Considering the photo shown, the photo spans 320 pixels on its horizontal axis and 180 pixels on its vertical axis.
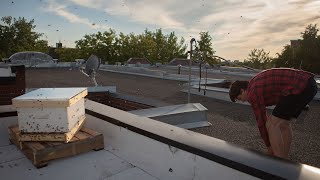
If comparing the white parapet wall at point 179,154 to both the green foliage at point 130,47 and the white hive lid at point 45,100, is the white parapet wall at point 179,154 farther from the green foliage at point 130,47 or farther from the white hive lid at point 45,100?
the green foliage at point 130,47

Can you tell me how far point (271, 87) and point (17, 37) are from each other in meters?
58.3

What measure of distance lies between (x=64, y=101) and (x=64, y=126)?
32 centimetres

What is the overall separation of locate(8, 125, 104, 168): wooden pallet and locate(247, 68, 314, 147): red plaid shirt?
2.14 metres

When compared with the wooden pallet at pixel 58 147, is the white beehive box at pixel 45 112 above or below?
above

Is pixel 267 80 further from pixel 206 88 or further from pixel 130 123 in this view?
pixel 206 88

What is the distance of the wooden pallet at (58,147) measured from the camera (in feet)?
10.0

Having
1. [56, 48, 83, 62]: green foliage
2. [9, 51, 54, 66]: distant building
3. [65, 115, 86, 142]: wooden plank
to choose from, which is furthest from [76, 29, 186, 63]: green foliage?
[65, 115, 86, 142]: wooden plank

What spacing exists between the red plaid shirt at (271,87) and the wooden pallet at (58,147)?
7.02ft

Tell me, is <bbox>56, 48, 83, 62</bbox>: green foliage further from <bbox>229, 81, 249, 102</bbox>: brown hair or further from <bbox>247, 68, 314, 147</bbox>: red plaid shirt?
<bbox>247, 68, 314, 147</bbox>: red plaid shirt

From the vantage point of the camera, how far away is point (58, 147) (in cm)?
315

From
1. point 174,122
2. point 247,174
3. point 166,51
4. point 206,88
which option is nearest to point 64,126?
point 247,174

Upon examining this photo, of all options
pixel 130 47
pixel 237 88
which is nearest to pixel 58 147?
pixel 237 88

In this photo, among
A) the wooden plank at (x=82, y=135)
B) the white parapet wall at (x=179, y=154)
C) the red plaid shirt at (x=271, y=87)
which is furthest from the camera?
the red plaid shirt at (x=271, y=87)

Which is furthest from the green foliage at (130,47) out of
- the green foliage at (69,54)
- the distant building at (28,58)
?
the distant building at (28,58)
